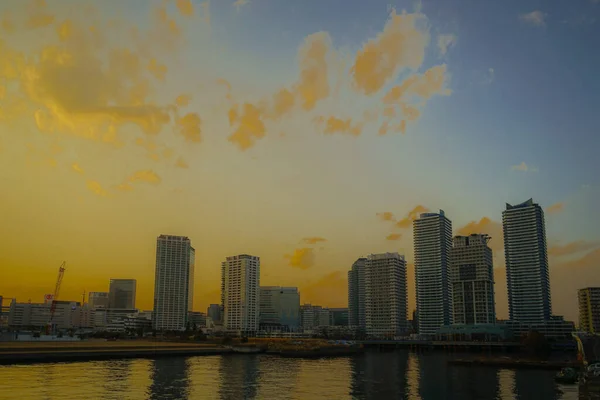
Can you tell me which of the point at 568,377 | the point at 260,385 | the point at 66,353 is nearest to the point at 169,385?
the point at 260,385

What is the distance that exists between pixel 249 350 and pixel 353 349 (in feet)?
138

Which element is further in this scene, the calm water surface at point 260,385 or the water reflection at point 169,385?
the calm water surface at point 260,385

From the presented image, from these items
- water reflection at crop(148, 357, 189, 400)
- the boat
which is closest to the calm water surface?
water reflection at crop(148, 357, 189, 400)

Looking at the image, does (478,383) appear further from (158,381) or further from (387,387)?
(158,381)

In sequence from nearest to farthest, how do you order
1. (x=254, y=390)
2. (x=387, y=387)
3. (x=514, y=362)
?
(x=254, y=390), (x=387, y=387), (x=514, y=362)

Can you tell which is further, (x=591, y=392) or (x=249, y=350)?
(x=249, y=350)

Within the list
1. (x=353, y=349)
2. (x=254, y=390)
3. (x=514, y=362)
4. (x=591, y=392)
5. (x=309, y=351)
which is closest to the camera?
(x=591, y=392)

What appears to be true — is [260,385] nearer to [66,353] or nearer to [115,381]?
[115,381]

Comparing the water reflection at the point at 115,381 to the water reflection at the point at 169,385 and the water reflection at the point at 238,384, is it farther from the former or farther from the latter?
the water reflection at the point at 238,384

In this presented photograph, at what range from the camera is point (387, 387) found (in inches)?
2768

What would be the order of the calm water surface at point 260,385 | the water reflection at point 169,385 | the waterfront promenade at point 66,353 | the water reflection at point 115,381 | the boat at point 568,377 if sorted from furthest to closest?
the waterfront promenade at point 66,353 < the boat at point 568,377 < the water reflection at point 115,381 < the calm water surface at point 260,385 < the water reflection at point 169,385

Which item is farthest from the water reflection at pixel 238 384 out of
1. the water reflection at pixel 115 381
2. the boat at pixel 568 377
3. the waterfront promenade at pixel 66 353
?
the boat at pixel 568 377

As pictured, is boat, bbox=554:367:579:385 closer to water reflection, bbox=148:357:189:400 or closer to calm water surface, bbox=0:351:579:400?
calm water surface, bbox=0:351:579:400

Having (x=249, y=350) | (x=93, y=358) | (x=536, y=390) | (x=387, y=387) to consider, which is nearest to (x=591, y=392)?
(x=536, y=390)
